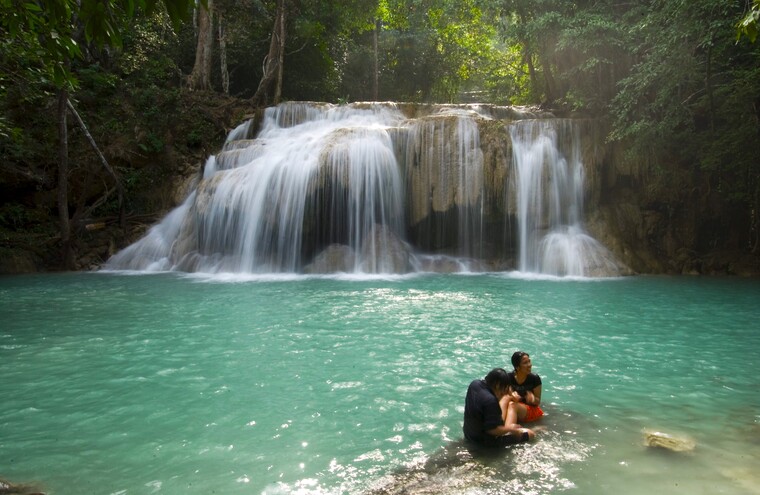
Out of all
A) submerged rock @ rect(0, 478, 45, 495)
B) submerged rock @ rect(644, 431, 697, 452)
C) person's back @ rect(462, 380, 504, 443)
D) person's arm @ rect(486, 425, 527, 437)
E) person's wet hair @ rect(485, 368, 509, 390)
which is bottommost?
submerged rock @ rect(0, 478, 45, 495)

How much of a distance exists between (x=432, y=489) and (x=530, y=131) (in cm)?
1353

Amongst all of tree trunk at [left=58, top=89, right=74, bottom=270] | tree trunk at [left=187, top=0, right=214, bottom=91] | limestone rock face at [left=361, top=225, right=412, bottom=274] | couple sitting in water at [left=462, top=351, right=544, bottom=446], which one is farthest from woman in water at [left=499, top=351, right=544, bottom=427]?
tree trunk at [left=187, top=0, right=214, bottom=91]

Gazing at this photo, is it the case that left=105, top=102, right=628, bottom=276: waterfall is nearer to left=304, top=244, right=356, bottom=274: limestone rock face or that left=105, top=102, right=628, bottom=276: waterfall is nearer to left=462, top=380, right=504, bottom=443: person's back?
left=304, top=244, right=356, bottom=274: limestone rock face

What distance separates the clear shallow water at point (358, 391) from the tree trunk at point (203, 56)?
12728 mm

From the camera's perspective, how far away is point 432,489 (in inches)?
132

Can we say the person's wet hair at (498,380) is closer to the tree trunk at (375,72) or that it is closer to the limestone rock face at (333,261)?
the limestone rock face at (333,261)

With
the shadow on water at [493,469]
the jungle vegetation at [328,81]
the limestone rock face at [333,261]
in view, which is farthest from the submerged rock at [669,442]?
the limestone rock face at [333,261]

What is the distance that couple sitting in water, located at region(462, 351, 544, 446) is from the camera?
3.92 m

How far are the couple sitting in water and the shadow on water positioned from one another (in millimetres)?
86

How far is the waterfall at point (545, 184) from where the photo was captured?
14844mm

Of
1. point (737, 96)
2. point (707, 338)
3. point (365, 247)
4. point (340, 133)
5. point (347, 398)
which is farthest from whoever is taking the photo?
point (340, 133)

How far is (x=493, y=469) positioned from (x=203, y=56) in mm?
20299

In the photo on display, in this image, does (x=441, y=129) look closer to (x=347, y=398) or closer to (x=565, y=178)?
(x=565, y=178)

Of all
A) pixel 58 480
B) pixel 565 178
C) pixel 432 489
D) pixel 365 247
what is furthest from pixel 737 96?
pixel 58 480
